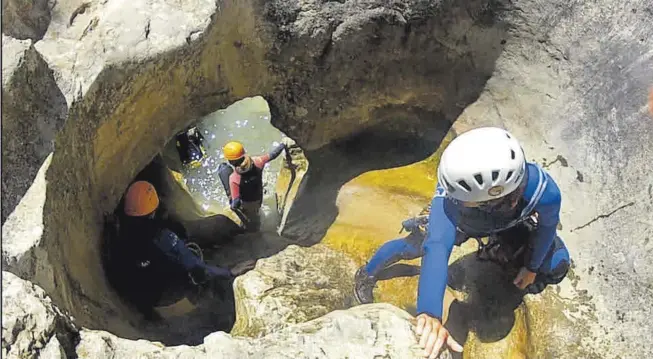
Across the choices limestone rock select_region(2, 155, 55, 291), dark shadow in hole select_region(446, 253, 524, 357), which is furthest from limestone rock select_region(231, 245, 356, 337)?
limestone rock select_region(2, 155, 55, 291)

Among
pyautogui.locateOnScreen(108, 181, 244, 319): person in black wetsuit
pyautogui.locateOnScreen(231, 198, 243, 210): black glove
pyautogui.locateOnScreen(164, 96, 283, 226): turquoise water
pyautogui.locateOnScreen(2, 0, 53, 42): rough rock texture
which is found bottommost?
pyautogui.locateOnScreen(164, 96, 283, 226): turquoise water

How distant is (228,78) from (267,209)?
1798 mm

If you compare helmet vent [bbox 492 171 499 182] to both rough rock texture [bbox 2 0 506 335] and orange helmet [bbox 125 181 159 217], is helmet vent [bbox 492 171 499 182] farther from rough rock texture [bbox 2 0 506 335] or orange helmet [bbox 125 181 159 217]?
orange helmet [bbox 125 181 159 217]

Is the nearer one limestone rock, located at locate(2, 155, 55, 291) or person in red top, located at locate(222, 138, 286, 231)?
limestone rock, located at locate(2, 155, 55, 291)

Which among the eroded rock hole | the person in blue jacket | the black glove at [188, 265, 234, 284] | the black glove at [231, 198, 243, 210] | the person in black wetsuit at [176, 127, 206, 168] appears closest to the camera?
the person in blue jacket

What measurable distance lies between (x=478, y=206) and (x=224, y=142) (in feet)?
12.7

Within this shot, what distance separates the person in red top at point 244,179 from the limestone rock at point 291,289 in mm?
650

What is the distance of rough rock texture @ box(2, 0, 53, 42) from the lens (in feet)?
12.7

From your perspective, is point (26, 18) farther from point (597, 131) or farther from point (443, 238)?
point (597, 131)

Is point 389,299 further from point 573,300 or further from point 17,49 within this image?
point 17,49

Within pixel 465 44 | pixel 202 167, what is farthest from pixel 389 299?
pixel 202 167

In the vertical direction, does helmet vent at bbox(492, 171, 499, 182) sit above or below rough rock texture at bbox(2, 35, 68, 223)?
below

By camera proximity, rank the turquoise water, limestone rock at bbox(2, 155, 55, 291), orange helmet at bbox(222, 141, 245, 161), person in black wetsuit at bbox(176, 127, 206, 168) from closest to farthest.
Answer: limestone rock at bbox(2, 155, 55, 291)
orange helmet at bbox(222, 141, 245, 161)
the turquoise water
person in black wetsuit at bbox(176, 127, 206, 168)

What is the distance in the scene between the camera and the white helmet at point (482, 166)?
3.48 m
